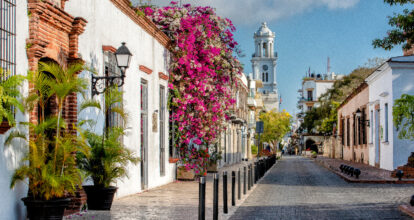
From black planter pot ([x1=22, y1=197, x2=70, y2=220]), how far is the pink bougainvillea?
12801 millimetres

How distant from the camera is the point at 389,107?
2864 cm

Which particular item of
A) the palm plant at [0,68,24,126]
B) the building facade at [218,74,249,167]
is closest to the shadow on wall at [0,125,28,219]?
the palm plant at [0,68,24,126]

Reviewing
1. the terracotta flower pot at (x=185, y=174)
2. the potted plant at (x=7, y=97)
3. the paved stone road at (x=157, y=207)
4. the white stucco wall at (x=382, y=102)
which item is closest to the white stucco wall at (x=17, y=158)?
the potted plant at (x=7, y=97)

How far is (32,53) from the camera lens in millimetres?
9562

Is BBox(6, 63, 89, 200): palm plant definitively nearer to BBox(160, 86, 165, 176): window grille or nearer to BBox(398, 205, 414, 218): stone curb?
BBox(398, 205, 414, 218): stone curb

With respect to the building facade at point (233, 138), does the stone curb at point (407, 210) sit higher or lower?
lower

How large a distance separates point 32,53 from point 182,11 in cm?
1280

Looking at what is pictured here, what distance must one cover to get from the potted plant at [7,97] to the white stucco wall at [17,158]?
292 millimetres

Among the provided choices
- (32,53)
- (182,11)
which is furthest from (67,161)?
(182,11)

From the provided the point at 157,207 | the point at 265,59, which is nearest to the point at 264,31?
the point at 265,59

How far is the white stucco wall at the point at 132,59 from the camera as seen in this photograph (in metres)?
12.7

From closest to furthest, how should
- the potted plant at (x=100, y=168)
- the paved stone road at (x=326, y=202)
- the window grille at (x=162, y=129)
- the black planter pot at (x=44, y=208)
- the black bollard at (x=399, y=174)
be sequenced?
the black planter pot at (x=44, y=208), the potted plant at (x=100, y=168), the paved stone road at (x=326, y=202), the window grille at (x=162, y=129), the black bollard at (x=399, y=174)

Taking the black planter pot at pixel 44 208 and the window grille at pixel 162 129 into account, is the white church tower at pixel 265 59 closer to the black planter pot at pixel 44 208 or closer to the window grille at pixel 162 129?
the window grille at pixel 162 129

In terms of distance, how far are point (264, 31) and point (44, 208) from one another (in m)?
134
